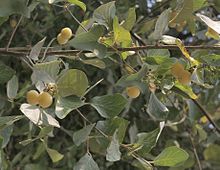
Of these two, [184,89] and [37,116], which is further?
[184,89]

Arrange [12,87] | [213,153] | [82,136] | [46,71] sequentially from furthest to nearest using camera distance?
[213,153]
[12,87]
[82,136]
[46,71]

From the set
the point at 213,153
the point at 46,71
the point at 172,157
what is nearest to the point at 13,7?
the point at 46,71

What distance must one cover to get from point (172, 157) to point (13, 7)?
343 millimetres

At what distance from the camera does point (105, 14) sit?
2.47 feet

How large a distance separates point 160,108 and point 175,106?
1.33 feet

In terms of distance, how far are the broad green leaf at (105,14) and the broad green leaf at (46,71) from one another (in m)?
0.10

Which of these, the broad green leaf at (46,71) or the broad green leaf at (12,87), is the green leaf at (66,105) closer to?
the broad green leaf at (46,71)

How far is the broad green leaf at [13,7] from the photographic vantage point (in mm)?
738

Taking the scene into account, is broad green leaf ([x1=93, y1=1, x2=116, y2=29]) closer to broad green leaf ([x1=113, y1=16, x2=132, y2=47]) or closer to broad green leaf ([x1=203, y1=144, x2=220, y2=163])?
broad green leaf ([x1=113, y1=16, x2=132, y2=47])

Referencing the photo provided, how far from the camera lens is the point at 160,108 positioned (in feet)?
2.74

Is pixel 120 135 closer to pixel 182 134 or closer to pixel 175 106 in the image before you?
pixel 175 106

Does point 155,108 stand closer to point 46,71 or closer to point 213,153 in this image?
point 46,71

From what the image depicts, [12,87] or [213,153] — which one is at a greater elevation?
[12,87]

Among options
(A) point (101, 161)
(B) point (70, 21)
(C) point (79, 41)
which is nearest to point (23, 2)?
(C) point (79, 41)
